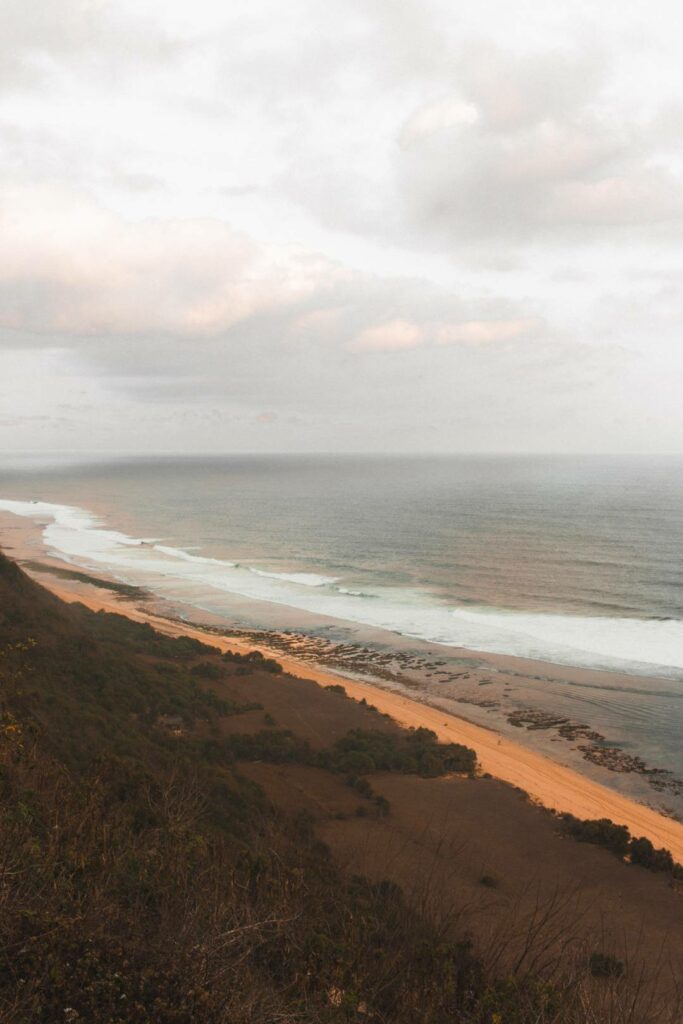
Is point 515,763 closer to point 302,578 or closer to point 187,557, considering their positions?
point 302,578

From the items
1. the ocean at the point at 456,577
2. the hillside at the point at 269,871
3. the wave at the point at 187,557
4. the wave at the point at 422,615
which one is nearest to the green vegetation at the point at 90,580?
the wave at the point at 422,615

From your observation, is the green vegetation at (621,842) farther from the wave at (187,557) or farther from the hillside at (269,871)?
the wave at (187,557)

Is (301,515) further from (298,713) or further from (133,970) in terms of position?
(133,970)

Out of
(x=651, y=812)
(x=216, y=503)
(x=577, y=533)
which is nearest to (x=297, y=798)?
(x=651, y=812)

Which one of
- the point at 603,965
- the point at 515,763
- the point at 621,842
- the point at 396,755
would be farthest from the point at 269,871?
the point at 515,763

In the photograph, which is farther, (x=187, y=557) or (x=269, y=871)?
(x=187, y=557)

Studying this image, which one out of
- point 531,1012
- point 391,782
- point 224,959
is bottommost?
point 391,782

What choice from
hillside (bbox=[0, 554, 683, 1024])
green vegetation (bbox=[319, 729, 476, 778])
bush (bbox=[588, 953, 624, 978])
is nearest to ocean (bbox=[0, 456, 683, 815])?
green vegetation (bbox=[319, 729, 476, 778])
